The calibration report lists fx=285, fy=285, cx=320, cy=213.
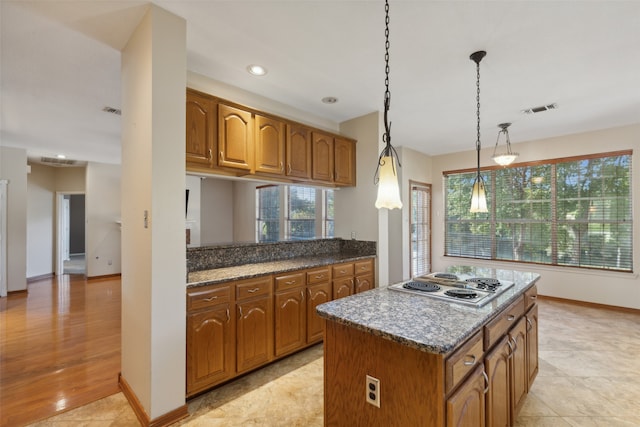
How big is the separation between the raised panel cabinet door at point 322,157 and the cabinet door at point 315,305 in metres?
1.29

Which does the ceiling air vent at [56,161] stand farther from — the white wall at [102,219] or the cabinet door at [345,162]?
the cabinet door at [345,162]

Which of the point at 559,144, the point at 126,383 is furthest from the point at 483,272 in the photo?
the point at 559,144

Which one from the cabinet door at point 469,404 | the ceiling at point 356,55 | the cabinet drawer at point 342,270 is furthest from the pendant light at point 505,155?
the cabinet door at point 469,404

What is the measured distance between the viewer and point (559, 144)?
4770 millimetres

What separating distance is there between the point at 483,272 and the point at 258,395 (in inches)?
85.1

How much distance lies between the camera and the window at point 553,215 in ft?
14.2

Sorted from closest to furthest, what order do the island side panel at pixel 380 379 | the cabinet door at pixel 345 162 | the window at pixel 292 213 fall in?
the island side panel at pixel 380 379 < the cabinet door at pixel 345 162 < the window at pixel 292 213

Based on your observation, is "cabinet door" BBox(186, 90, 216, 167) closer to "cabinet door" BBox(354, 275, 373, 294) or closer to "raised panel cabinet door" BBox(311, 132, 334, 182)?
"raised panel cabinet door" BBox(311, 132, 334, 182)

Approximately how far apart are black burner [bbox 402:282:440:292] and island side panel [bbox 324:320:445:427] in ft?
2.30

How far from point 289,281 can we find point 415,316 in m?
1.58

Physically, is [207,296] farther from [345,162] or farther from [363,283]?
[345,162]

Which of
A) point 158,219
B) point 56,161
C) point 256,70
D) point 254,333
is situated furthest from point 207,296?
point 56,161

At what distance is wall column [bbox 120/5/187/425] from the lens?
6.11 ft

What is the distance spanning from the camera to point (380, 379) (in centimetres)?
127
